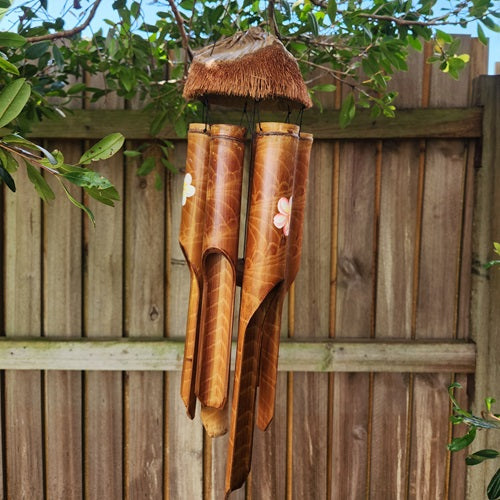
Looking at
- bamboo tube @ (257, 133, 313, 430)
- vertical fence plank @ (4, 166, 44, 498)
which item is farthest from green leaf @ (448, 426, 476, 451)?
vertical fence plank @ (4, 166, 44, 498)

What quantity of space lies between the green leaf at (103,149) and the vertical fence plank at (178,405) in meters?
0.94

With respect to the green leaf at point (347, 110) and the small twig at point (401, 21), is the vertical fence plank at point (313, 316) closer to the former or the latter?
the green leaf at point (347, 110)

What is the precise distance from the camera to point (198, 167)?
1.08m

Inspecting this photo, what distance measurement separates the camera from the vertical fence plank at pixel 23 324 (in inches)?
72.5

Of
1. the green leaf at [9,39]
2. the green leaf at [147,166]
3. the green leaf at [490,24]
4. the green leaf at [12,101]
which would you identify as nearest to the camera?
the green leaf at [12,101]

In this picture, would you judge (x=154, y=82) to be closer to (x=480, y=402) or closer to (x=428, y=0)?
(x=428, y=0)

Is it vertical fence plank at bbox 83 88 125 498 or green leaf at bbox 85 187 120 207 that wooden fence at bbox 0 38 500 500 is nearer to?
vertical fence plank at bbox 83 88 125 498

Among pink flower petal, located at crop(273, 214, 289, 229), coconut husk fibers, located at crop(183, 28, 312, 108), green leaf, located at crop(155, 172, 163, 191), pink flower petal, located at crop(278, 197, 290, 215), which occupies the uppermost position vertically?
coconut husk fibers, located at crop(183, 28, 312, 108)

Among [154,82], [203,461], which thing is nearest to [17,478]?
[203,461]

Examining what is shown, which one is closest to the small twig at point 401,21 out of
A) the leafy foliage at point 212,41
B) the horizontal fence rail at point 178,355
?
the leafy foliage at point 212,41

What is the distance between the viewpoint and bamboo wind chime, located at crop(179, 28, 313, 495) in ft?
3.22

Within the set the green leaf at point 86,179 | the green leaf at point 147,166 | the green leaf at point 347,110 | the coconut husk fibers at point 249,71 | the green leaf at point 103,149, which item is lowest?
the green leaf at point 86,179

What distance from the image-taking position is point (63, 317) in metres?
1.86

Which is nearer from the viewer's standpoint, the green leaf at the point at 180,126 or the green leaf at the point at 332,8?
the green leaf at the point at 332,8
